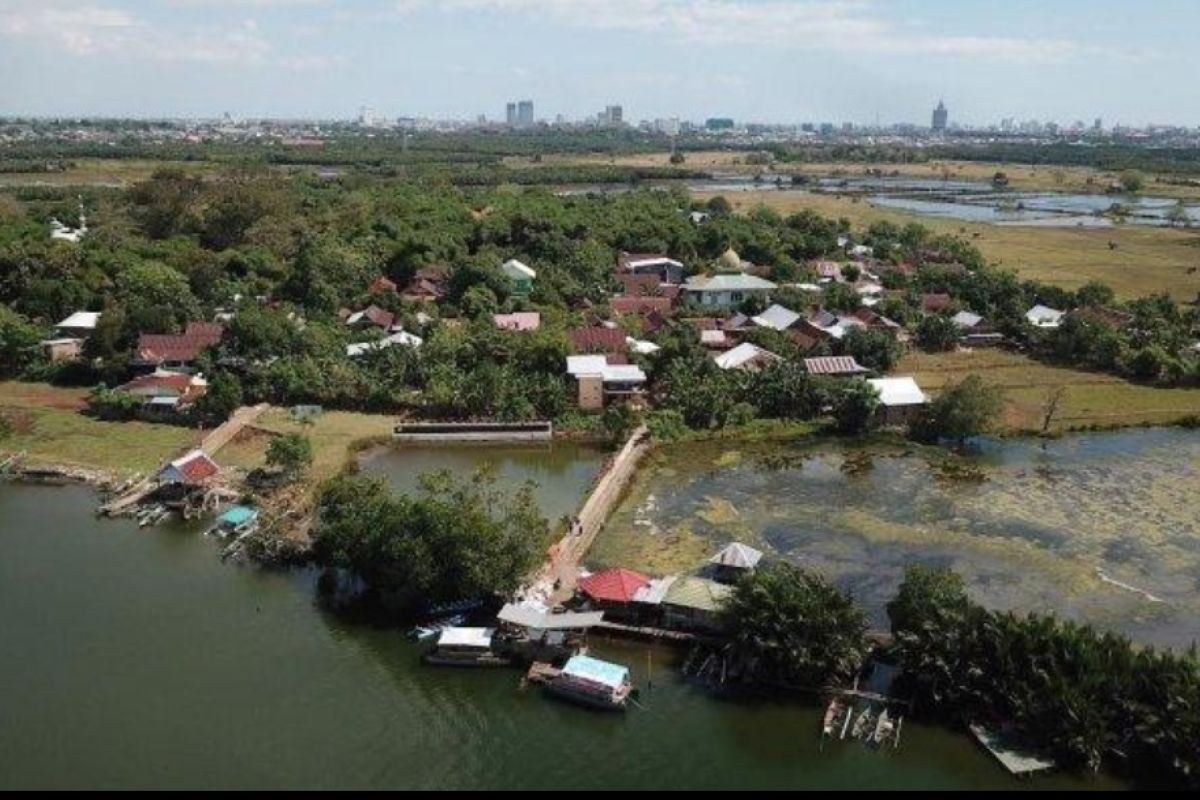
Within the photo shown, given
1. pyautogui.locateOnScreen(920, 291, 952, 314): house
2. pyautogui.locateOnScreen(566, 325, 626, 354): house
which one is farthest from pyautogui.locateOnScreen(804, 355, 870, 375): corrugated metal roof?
pyautogui.locateOnScreen(920, 291, 952, 314): house

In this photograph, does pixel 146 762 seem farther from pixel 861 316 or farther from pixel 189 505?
pixel 861 316

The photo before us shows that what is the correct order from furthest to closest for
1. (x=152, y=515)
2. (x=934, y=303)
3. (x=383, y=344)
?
1. (x=934, y=303)
2. (x=383, y=344)
3. (x=152, y=515)

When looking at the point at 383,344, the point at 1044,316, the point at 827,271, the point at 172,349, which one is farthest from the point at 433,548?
the point at 827,271

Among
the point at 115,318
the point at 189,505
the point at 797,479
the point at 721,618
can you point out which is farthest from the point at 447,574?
the point at 115,318

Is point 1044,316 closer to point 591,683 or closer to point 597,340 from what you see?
point 597,340

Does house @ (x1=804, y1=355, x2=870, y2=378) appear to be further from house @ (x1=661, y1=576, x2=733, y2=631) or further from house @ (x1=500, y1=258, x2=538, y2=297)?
house @ (x1=661, y1=576, x2=733, y2=631)

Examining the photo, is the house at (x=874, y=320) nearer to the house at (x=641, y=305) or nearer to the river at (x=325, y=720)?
the house at (x=641, y=305)
